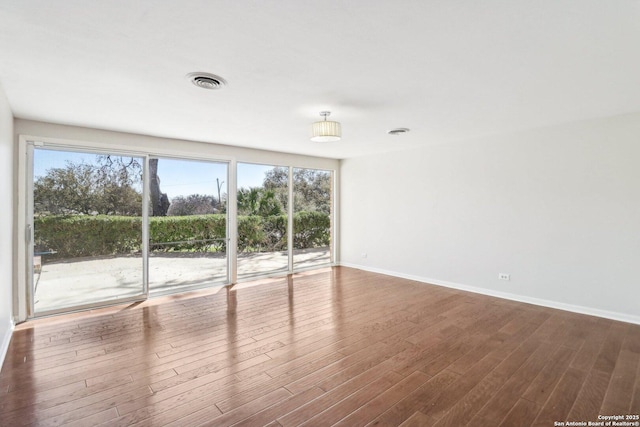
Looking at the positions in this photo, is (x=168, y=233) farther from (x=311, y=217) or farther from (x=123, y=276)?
(x=311, y=217)

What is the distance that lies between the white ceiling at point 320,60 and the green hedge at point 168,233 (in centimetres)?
139

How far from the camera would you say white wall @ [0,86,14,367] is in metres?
2.90

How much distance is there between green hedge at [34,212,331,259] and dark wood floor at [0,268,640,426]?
36.3 inches

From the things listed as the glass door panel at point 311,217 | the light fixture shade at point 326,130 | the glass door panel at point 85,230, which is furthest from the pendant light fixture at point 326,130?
the glass door panel at point 311,217

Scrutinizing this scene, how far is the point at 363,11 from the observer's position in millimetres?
1793

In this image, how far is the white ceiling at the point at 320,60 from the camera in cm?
180

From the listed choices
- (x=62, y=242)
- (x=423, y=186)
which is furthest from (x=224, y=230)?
(x=423, y=186)

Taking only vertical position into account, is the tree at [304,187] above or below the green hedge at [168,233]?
above

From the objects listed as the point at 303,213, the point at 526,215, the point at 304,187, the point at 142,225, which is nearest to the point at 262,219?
the point at 303,213

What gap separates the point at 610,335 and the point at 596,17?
329cm

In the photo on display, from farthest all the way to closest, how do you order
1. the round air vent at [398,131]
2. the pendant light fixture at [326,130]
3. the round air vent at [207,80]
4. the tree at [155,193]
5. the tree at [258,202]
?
the tree at [258,202]
the tree at [155,193]
the round air vent at [398,131]
the pendant light fixture at [326,130]
the round air vent at [207,80]

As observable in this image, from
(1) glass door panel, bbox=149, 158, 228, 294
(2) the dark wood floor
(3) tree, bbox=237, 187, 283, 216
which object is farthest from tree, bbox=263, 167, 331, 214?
(2) the dark wood floor

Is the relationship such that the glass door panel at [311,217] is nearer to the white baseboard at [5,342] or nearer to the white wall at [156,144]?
the white wall at [156,144]

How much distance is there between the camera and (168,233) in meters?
5.08
